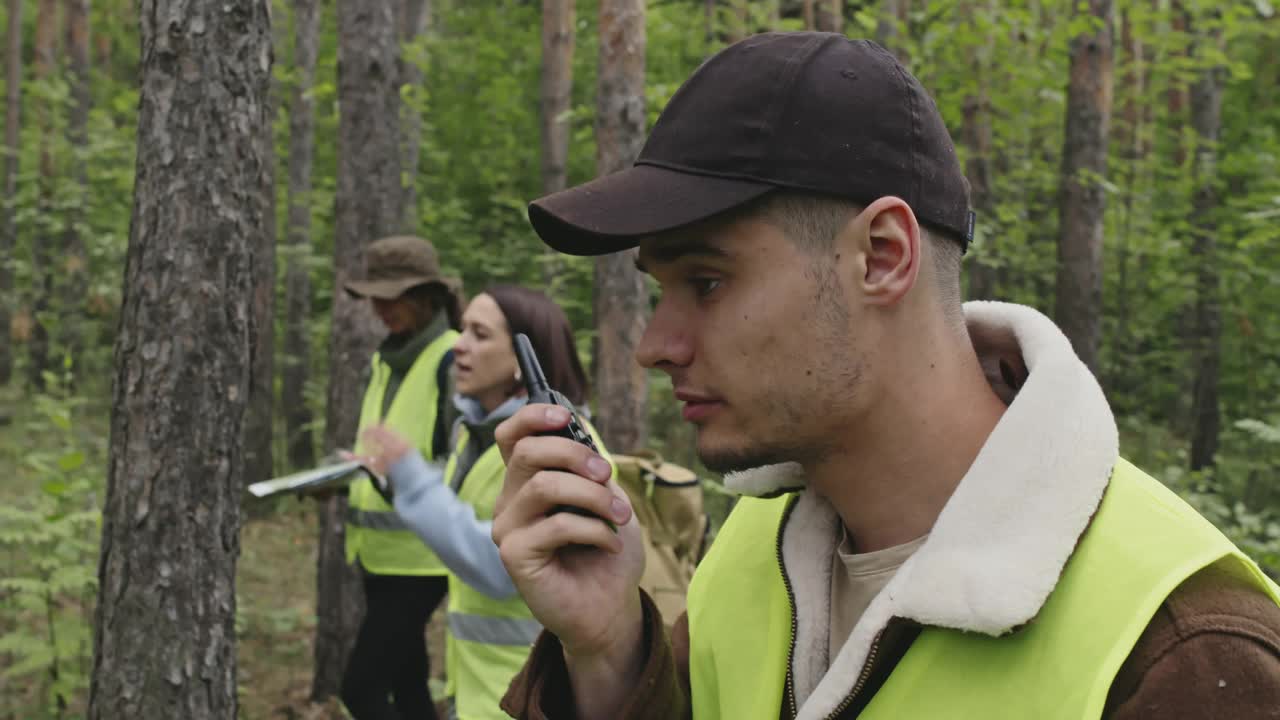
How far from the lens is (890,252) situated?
146cm

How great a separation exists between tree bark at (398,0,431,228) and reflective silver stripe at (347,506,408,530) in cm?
342

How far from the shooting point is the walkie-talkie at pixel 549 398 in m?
1.68

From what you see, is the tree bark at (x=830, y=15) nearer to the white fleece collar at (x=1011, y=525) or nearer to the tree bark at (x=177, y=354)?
the tree bark at (x=177, y=354)

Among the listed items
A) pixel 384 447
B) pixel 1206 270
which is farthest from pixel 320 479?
pixel 1206 270

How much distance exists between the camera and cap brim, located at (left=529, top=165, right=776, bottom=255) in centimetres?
142

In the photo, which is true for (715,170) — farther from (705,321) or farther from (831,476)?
(831,476)

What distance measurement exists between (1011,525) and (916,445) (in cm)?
22

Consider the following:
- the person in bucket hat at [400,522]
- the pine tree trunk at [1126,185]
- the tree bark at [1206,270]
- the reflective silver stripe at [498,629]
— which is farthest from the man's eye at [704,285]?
the tree bark at [1206,270]

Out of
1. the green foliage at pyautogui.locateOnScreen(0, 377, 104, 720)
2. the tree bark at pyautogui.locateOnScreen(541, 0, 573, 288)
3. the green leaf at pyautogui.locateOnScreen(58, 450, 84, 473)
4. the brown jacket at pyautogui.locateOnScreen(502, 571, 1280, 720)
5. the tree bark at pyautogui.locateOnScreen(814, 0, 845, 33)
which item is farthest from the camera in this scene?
the tree bark at pyautogui.locateOnScreen(541, 0, 573, 288)

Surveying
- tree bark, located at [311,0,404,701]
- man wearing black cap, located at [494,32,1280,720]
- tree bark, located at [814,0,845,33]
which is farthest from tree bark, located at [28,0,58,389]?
man wearing black cap, located at [494,32,1280,720]

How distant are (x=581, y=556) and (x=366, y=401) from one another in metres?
4.39

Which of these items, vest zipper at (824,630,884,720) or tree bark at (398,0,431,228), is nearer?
vest zipper at (824,630,884,720)

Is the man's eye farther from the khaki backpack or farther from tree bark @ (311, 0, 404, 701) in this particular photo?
tree bark @ (311, 0, 404, 701)

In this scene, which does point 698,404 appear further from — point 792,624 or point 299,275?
point 299,275
